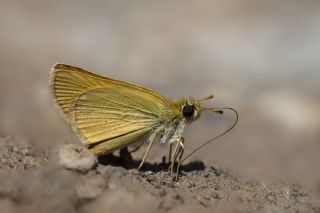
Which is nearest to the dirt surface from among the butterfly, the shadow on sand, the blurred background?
the shadow on sand

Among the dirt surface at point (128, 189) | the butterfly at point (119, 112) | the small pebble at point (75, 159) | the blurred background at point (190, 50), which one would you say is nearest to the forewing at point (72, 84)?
the butterfly at point (119, 112)

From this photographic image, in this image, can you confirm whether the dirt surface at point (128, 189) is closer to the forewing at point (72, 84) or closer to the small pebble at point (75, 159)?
the small pebble at point (75, 159)

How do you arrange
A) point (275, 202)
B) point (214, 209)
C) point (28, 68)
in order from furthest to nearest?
point (28, 68)
point (275, 202)
point (214, 209)

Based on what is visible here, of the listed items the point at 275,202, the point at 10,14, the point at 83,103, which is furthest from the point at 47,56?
the point at 275,202

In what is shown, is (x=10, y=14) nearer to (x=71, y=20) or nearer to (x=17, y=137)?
(x=71, y=20)

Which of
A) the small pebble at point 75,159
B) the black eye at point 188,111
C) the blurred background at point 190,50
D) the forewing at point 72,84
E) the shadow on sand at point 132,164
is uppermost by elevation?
the blurred background at point 190,50

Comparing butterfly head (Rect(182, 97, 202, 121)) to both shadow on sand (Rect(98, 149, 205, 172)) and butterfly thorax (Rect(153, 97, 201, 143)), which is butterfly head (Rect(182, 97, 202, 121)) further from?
shadow on sand (Rect(98, 149, 205, 172))
